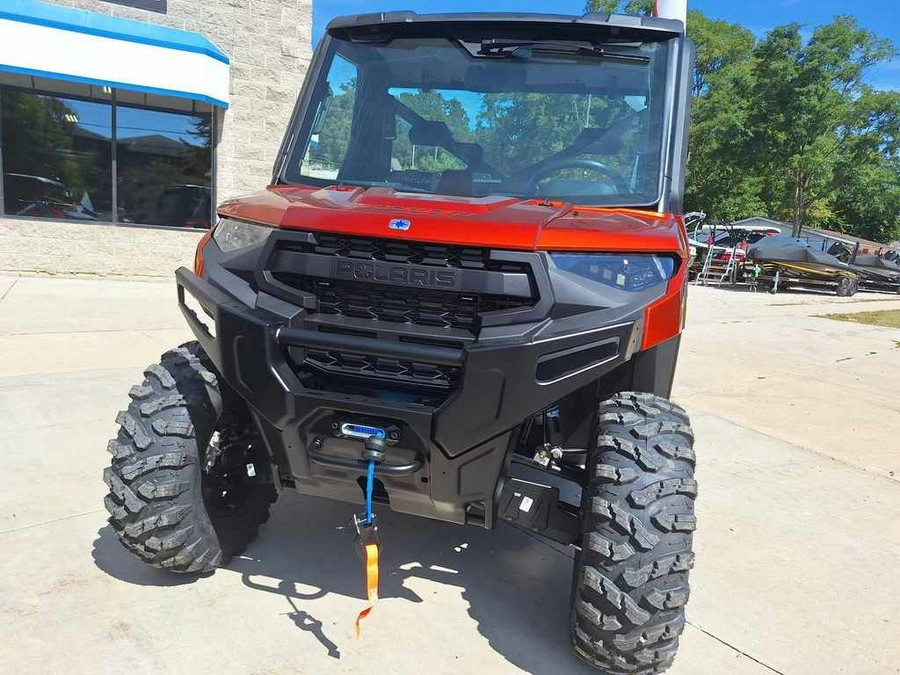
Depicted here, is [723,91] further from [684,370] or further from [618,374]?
[618,374]

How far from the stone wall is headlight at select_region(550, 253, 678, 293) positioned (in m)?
9.46

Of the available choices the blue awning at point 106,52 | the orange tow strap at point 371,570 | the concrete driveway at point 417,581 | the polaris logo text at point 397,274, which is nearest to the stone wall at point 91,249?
the blue awning at point 106,52

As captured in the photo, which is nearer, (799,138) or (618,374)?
(618,374)

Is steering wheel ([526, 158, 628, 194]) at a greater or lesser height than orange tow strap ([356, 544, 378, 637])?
greater

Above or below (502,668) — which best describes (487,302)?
above

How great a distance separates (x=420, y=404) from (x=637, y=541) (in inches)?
32.0

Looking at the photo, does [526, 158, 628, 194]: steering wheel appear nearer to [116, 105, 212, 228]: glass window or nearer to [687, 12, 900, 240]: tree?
[116, 105, 212, 228]: glass window

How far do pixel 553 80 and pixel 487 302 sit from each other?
1.26m

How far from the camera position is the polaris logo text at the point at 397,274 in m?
2.42

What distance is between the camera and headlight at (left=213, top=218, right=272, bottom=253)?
105 inches

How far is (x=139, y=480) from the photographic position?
275 centimetres

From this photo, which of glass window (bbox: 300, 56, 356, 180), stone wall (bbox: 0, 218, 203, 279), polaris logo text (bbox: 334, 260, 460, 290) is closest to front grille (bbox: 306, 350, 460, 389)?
polaris logo text (bbox: 334, 260, 460, 290)

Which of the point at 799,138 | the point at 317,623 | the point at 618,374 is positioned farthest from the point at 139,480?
the point at 799,138

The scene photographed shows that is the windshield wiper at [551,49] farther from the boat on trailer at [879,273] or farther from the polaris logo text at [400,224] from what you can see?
the boat on trailer at [879,273]
